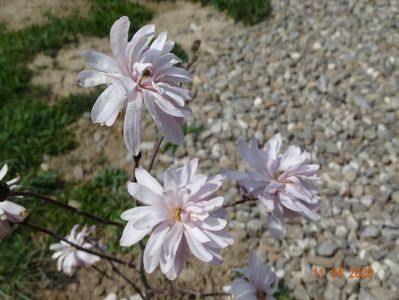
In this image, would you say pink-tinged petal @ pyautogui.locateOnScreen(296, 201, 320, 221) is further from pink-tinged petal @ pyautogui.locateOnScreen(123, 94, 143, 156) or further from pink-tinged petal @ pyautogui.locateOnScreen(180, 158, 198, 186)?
pink-tinged petal @ pyautogui.locateOnScreen(123, 94, 143, 156)

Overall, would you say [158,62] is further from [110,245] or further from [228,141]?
[228,141]

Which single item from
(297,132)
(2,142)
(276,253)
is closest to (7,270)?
(2,142)

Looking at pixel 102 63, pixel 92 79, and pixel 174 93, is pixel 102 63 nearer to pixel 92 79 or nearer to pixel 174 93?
pixel 92 79

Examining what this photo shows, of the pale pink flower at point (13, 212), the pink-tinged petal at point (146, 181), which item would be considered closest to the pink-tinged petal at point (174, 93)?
the pink-tinged petal at point (146, 181)

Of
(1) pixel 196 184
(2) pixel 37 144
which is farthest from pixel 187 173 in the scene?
(2) pixel 37 144

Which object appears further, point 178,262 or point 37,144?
point 37,144

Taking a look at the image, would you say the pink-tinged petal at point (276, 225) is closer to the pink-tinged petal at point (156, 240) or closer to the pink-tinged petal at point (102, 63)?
the pink-tinged petal at point (156, 240)
